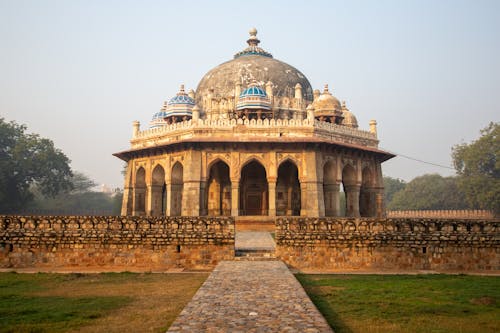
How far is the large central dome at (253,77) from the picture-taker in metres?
28.5

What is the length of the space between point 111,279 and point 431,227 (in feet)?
27.8

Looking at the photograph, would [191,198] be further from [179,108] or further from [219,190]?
[179,108]

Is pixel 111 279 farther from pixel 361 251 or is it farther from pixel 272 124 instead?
pixel 272 124

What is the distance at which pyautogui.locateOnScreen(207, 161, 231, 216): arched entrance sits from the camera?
2594 centimetres

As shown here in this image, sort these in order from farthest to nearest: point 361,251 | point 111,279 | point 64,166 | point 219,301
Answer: point 64,166 → point 361,251 → point 111,279 → point 219,301

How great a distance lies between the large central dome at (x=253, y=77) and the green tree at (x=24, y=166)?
1778cm

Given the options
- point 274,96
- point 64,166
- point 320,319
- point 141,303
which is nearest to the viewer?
point 320,319

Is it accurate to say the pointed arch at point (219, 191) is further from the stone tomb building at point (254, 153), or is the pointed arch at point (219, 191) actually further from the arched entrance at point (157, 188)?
the arched entrance at point (157, 188)

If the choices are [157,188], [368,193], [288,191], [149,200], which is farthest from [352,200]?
[149,200]

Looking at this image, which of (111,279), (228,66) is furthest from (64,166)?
(111,279)

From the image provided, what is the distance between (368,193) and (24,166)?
92.2 feet

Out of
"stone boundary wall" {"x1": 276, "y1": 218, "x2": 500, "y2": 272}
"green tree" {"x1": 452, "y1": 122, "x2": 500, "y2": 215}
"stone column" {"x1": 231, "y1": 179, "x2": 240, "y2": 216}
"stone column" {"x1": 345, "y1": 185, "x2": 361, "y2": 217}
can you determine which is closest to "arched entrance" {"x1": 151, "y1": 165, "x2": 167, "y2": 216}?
"stone column" {"x1": 231, "y1": 179, "x2": 240, "y2": 216}

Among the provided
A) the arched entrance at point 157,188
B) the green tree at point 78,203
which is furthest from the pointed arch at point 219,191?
the green tree at point 78,203

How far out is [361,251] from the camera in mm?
12641
